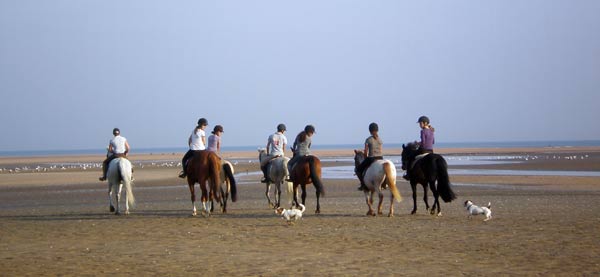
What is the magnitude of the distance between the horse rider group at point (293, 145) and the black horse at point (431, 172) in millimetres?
240

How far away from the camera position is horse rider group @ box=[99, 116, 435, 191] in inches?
Answer: 703

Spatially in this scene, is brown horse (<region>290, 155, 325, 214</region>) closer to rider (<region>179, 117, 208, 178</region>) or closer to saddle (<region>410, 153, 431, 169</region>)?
saddle (<region>410, 153, 431, 169</region>)

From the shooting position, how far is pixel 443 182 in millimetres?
16844

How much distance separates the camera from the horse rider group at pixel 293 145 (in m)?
17.9

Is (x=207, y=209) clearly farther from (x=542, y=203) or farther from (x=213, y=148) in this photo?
(x=542, y=203)

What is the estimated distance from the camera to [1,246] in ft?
44.4

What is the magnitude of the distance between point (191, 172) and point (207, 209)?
3.14 ft

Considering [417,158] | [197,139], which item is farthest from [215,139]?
[417,158]

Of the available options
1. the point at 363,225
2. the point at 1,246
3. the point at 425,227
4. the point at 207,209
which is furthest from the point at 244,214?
the point at 1,246

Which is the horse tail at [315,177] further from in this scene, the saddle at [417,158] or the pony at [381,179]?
the saddle at [417,158]

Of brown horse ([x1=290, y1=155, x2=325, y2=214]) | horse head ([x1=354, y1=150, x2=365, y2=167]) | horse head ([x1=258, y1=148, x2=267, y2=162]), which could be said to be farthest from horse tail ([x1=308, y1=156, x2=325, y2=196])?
horse head ([x1=258, y1=148, x2=267, y2=162])

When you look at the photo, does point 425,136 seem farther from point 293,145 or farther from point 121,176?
point 121,176

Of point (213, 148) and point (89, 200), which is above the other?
point (213, 148)

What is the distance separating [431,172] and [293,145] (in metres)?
3.79
